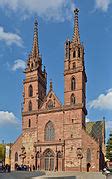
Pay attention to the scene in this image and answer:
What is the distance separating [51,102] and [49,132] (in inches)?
229

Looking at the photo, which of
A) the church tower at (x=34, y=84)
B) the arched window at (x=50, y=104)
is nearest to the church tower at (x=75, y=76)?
the arched window at (x=50, y=104)

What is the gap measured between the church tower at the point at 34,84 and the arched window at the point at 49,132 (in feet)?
13.6

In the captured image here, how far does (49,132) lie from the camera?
63.0m

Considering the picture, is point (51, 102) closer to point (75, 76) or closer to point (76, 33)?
point (75, 76)

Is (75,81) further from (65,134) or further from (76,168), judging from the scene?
(76,168)

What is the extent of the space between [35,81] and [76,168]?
64.7 ft

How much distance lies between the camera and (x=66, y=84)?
6419cm

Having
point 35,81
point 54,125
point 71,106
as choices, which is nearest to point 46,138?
point 54,125

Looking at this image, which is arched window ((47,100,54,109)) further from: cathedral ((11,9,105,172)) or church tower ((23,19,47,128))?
church tower ((23,19,47,128))

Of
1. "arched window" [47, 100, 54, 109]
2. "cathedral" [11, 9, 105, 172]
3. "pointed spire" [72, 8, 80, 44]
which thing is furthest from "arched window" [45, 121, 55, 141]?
"pointed spire" [72, 8, 80, 44]

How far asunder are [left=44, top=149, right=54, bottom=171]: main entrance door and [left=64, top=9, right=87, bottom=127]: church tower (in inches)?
320

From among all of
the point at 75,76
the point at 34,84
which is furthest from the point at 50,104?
the point at 75,76

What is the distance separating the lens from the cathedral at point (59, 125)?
58.5 metres

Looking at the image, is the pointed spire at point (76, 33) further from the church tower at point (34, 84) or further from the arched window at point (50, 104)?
the arched window at point (50, 104)
